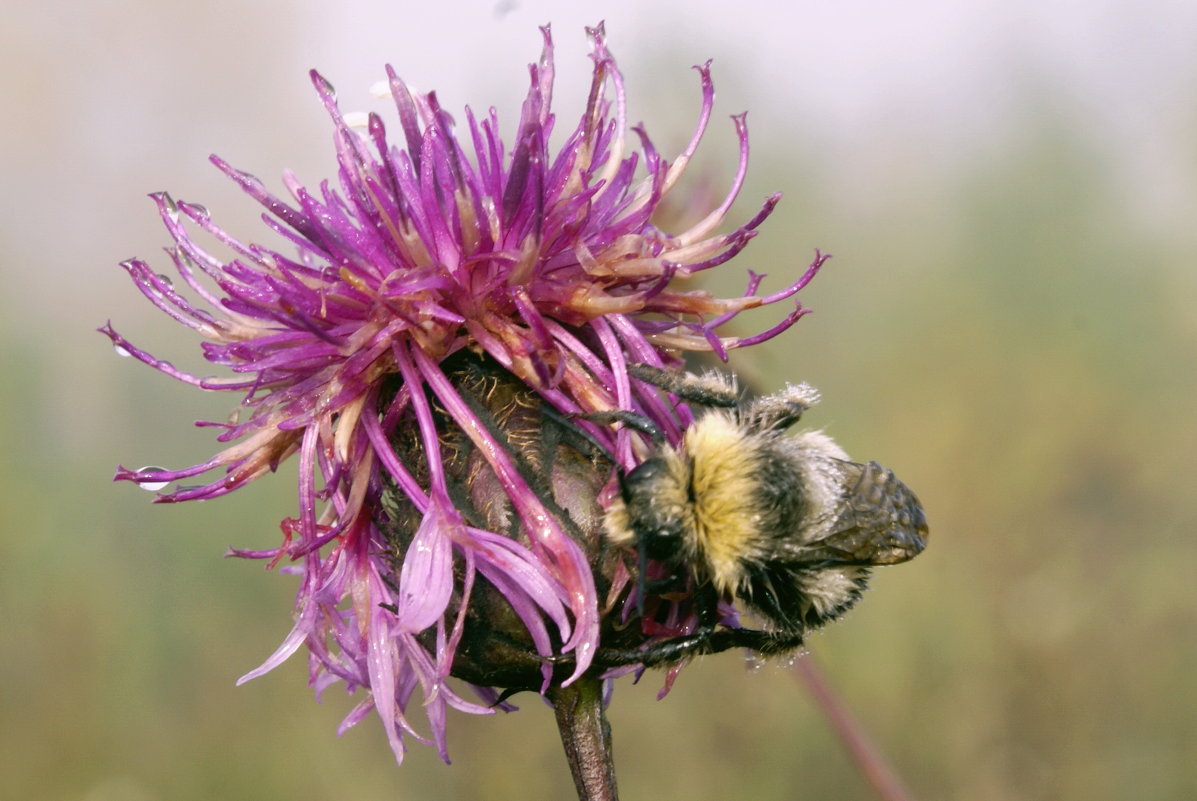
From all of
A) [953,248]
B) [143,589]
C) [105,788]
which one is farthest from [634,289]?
[953,248]

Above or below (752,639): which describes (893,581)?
below

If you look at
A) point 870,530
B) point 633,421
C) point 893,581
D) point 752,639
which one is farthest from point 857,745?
point 893,581

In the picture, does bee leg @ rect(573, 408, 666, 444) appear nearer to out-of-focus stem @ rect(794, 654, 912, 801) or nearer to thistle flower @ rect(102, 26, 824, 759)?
thistle flower @ rect(102, 26, 824, 759)

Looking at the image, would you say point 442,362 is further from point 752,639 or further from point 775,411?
point 752,639

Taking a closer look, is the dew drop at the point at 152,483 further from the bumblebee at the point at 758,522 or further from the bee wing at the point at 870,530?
the bee wing at the point at 870,530

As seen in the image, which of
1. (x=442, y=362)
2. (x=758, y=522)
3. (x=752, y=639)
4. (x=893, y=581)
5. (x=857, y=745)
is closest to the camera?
(x=758, y=522)

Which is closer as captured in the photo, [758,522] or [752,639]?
[758,522]
